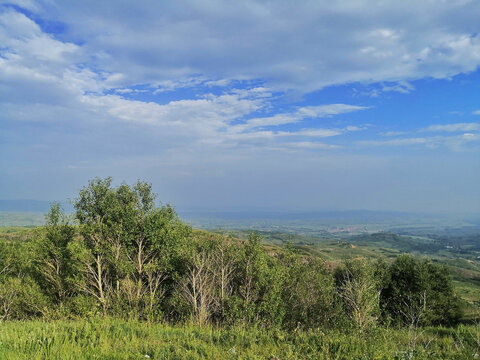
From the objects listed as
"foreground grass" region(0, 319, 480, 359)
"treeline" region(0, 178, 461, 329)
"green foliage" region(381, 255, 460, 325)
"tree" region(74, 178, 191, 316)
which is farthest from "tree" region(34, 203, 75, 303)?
"green foliage" region(381, 255, 460, 325)

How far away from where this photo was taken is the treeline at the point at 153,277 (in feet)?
82.0

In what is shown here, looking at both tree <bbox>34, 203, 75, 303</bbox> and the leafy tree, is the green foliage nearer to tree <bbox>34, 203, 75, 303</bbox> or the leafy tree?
the leafy tree

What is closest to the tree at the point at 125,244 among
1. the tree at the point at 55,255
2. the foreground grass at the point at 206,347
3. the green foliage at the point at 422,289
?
the tree at the point at 55,255

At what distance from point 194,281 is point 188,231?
10278 mm

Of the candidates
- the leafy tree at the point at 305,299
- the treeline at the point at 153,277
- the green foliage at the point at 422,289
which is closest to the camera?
the treeline at the point at 153,277

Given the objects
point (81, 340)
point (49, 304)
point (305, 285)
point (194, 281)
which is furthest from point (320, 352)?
point (49, 304)

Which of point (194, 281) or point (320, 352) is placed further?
point (194, 281)

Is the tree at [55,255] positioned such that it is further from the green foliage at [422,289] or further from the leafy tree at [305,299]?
the green foliage at [422,289]

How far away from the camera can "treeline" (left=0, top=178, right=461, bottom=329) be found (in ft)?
82.0

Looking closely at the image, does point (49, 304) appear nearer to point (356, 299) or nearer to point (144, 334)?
point (144, 334)

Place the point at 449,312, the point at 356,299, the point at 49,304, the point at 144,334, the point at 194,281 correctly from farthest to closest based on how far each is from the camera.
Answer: the point at 449,312, the point at 49,304, the point at 356,299, the point at 194,281, the point at 144,334

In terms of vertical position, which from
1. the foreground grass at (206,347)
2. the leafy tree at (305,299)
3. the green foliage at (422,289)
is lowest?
the green foliage at (422,289)

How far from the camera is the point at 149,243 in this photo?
30.8m

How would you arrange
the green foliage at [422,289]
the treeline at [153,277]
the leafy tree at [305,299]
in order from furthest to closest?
the green foliage at [422,289] < the leafy tree at [305,299] < the treeline at [153,277]
